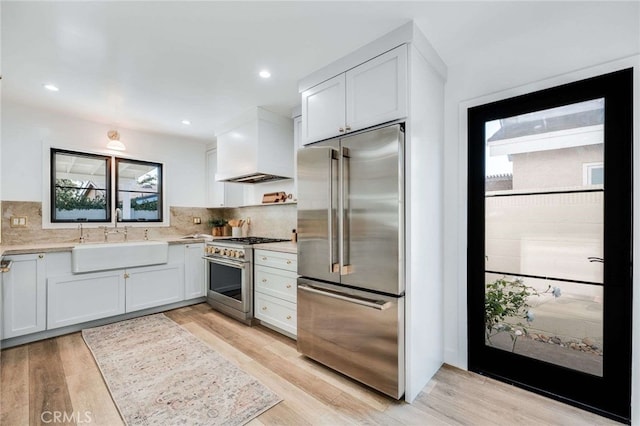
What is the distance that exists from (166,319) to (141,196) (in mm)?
1885

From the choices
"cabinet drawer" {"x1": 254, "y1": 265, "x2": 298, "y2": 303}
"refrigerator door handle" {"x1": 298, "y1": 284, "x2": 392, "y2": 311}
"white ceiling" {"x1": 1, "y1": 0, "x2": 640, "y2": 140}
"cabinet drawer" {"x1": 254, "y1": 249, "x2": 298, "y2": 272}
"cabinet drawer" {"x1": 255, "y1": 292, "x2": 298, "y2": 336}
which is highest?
"white ceiling" {"x1": 1, "y1": 0, "x2": 640, "y2": 140}

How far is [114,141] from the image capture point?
3.61m

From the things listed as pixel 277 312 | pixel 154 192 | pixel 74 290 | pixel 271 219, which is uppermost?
pixel 154 192

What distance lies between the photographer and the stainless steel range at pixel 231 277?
10.6 ft

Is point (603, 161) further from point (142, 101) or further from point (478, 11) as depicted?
point (142, 101)

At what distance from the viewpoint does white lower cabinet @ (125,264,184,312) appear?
3.38 meters

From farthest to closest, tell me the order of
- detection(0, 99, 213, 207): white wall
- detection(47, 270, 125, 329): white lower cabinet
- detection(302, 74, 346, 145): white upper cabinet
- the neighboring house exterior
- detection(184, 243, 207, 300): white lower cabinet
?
1. detection(184, 243, 207, 300): white lower cabinet
2. detection(0, 99, 213, 207): white wall
3. detection(47, 270, 125, 329): white lower cabinet
4. detection(302, 74, 346, 145): white upper cabinet
5. the neighboring house exterior

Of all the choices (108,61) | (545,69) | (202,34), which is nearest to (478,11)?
(545,69)

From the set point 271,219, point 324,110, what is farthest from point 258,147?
point 324,110

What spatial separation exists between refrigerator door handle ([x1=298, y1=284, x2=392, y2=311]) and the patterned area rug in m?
0.77

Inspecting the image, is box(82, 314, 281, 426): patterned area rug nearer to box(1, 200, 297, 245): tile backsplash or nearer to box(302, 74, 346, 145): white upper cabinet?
box(1, 200, 297, 245): tile backsplash

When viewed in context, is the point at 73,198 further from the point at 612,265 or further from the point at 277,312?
the point at 612,265

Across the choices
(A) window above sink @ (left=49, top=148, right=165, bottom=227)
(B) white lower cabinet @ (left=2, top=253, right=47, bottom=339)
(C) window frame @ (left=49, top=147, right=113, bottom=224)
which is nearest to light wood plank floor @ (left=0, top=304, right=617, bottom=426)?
(B) white lower cabinet @ (left=2, top=253, right=47, bottom=339)

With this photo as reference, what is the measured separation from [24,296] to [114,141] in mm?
1952
